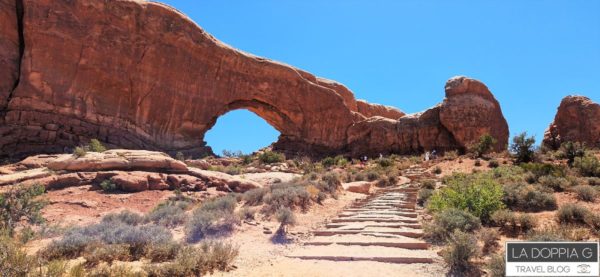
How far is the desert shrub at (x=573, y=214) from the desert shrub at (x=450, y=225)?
1841mm

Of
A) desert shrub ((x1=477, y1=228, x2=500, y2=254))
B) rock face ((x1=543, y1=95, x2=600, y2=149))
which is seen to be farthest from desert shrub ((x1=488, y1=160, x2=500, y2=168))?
desert shrub ((x1=477, y1=228, x2=500, y2=254))

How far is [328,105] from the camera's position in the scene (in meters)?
34.8

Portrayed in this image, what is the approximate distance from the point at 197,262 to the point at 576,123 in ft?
105

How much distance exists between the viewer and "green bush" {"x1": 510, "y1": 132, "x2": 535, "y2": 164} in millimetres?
21984

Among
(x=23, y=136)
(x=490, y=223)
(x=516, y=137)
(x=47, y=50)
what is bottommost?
(x=490, y=223)

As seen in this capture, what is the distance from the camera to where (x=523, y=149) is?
73.6 feet

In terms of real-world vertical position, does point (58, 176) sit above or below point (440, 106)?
below

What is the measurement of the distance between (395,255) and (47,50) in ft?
78.6

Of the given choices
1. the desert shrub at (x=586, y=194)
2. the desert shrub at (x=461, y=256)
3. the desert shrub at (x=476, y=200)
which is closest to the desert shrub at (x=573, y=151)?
the desert shrub at (x=586, y=194)

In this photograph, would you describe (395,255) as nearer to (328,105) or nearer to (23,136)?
(23,136)

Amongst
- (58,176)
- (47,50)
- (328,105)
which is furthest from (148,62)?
(328,105)

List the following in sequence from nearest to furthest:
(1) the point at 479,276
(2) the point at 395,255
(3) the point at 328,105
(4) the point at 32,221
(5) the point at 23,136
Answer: (1) the point at 479,276
(2) the point at 395,255
(4) the point at 32,221
(5) the point at 23,136
(3) the point at 328,105

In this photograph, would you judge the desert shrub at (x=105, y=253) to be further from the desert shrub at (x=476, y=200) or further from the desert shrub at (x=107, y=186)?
the desert shrub at (x=107, y=186)

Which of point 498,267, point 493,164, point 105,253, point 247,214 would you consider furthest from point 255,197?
point 493,164
